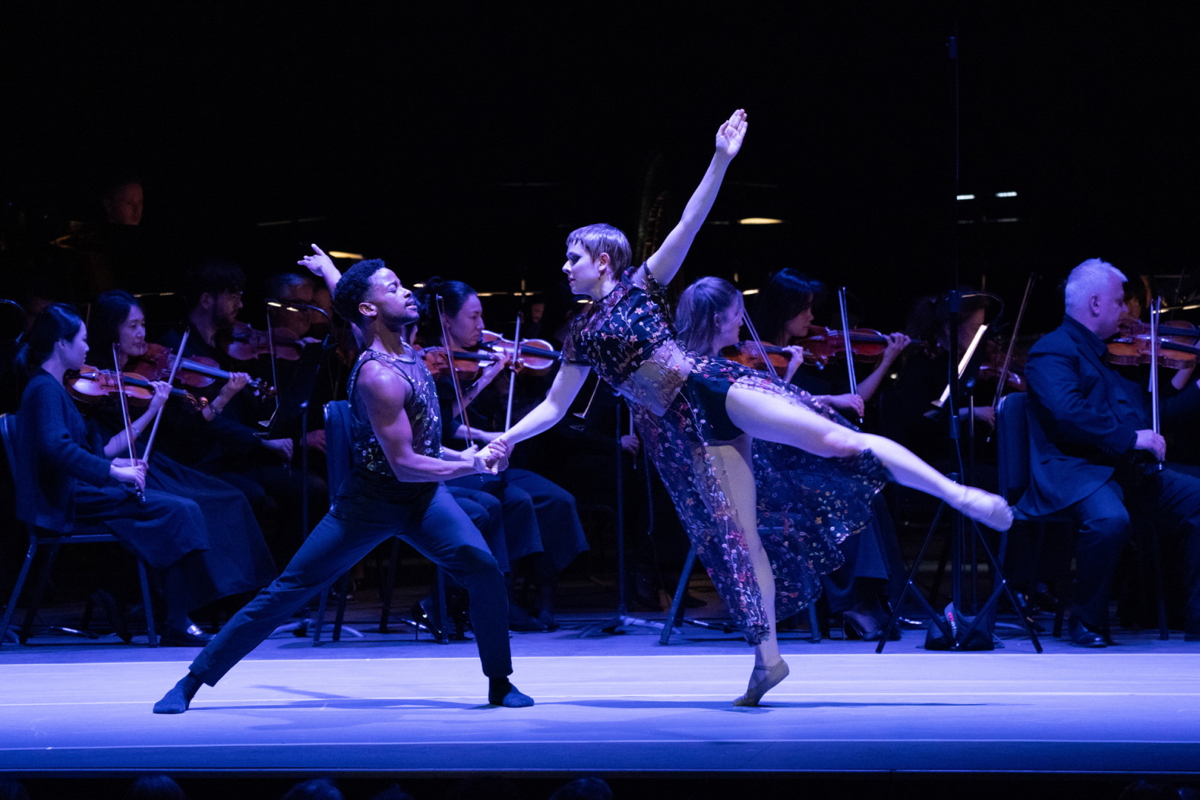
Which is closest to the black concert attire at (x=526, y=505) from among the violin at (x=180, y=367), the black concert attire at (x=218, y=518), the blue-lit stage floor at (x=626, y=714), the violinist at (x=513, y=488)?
the violinist at (x=513, y=488)

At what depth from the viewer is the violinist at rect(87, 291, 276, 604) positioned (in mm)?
5156

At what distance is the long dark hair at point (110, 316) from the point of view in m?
5.20

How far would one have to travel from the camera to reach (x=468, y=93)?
7930mm

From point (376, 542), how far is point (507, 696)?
20.4 inches

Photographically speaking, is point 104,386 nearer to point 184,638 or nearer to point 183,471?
point 183,471

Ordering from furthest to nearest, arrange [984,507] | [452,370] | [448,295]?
[448,295]
[452,370]
[984,507]

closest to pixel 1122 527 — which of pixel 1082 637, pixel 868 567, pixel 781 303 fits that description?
pixel 1082 637

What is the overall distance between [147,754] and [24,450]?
2.40 metres

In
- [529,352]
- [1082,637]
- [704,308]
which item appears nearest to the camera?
[704,308]

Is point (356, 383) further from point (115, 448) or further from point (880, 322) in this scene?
point (880, 322)

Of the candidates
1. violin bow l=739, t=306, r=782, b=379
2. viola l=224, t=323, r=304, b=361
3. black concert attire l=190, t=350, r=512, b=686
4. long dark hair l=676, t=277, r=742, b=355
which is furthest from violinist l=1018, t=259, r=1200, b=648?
viola l=224, t=323, r=304, b=361

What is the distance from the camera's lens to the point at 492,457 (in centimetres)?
340

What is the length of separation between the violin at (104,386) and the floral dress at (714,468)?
243cm

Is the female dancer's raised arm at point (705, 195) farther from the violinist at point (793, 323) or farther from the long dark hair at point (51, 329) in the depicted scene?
the long dark hair at point (51, 329)
